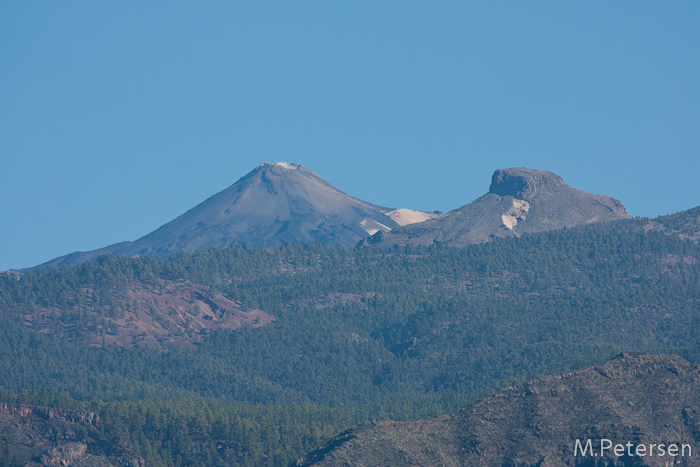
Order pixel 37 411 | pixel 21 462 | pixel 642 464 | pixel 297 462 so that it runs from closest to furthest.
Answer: pixel 642 464 → pixel 297 462 → pixel 21 462 → pixel 37 411

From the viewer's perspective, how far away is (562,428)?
151875 millimetres

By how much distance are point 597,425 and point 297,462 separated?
35248 mm

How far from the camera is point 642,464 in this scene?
143125 millimetres

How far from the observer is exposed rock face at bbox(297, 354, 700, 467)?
147500 millimetres

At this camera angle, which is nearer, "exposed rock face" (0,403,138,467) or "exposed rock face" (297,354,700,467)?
"exposed rock face" (297,354,700,467)

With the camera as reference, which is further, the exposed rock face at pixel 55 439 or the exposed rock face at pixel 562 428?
the exposed rock face at pixel 55 439

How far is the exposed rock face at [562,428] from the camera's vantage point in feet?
484

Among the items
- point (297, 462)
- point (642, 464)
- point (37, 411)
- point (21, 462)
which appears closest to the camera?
point (642, 464)

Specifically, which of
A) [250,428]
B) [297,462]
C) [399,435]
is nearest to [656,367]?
[399,435]

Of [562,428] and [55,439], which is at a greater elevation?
[55,439]

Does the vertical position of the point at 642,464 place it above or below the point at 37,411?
below

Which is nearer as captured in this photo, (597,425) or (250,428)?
(597,425)

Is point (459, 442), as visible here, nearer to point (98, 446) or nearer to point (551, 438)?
point (551, 438)

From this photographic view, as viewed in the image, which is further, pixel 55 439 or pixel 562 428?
pixel 55 439
